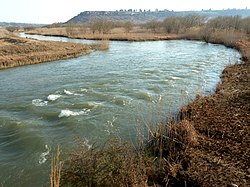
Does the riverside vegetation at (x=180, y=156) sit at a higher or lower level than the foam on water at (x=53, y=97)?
higher

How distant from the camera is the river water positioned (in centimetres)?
1027

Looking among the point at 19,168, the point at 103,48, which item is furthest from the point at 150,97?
the point at 103,48

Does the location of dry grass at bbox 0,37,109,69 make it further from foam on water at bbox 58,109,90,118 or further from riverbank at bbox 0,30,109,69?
foam on water at bbox 58,109,90,118

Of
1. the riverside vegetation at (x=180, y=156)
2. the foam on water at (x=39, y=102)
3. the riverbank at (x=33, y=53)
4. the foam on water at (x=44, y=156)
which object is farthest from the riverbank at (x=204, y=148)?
the riverbank at (x=33, y=53)

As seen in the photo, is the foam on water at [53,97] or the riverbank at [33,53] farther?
the riverbank at [33,53]

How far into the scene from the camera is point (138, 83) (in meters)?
20.6

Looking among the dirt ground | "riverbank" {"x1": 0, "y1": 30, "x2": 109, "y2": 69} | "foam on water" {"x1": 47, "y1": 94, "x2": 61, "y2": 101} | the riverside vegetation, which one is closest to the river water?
"foam on water" {"x1": 47, "y1": 94, "x2": 61, "y2": 101}

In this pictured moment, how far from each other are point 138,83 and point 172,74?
14.8ft

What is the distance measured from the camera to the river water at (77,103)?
1027 cm

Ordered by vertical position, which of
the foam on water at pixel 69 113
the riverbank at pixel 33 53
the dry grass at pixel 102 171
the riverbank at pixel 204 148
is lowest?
the riverbank at pixel 33 53

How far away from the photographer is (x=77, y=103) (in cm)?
1566

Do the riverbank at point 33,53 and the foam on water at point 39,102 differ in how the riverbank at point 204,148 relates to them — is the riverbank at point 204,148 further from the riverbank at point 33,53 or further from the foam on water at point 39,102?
the riverbank at point 33,53

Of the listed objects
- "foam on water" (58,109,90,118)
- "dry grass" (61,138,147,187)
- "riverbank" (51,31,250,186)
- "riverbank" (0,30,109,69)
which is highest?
"dry grass" (61,138,147,187)

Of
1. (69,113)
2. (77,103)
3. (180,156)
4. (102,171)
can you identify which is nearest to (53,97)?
(77,103)
